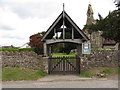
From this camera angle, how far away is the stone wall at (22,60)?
15320 millimetres

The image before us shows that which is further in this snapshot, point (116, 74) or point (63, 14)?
point (63, 14)

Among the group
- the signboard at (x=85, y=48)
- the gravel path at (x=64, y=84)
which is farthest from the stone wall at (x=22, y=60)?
the gravel path at (x=64, y=84)

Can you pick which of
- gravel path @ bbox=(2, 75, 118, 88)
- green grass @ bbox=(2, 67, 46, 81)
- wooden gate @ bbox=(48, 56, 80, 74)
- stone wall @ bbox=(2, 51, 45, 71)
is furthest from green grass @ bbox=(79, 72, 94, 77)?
stone wall @ bbox=(2, 51, 45, 71)

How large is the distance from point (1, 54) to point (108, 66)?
9921mm

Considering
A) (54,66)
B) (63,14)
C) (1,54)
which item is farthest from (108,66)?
(1,54)

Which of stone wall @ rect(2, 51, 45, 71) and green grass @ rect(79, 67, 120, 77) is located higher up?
stone wall @ rect(2, 51, 45, 71)

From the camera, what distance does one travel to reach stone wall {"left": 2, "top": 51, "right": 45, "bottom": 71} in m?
15.3

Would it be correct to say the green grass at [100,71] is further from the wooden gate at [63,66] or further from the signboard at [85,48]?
the signboard at [85,48]

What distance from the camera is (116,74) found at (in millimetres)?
13523

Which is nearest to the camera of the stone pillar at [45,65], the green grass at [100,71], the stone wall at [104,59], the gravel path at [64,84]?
the gravel path at [64,84]

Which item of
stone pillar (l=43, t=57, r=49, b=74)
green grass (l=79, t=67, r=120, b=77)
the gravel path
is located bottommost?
the gravel path

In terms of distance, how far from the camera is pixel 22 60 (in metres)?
15.4

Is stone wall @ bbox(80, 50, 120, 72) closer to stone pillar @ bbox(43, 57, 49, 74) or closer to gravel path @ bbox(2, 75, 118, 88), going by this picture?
stone pillar @ bbox(43, 57, 49, 74)

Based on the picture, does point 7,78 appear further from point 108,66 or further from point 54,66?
point 108,66
